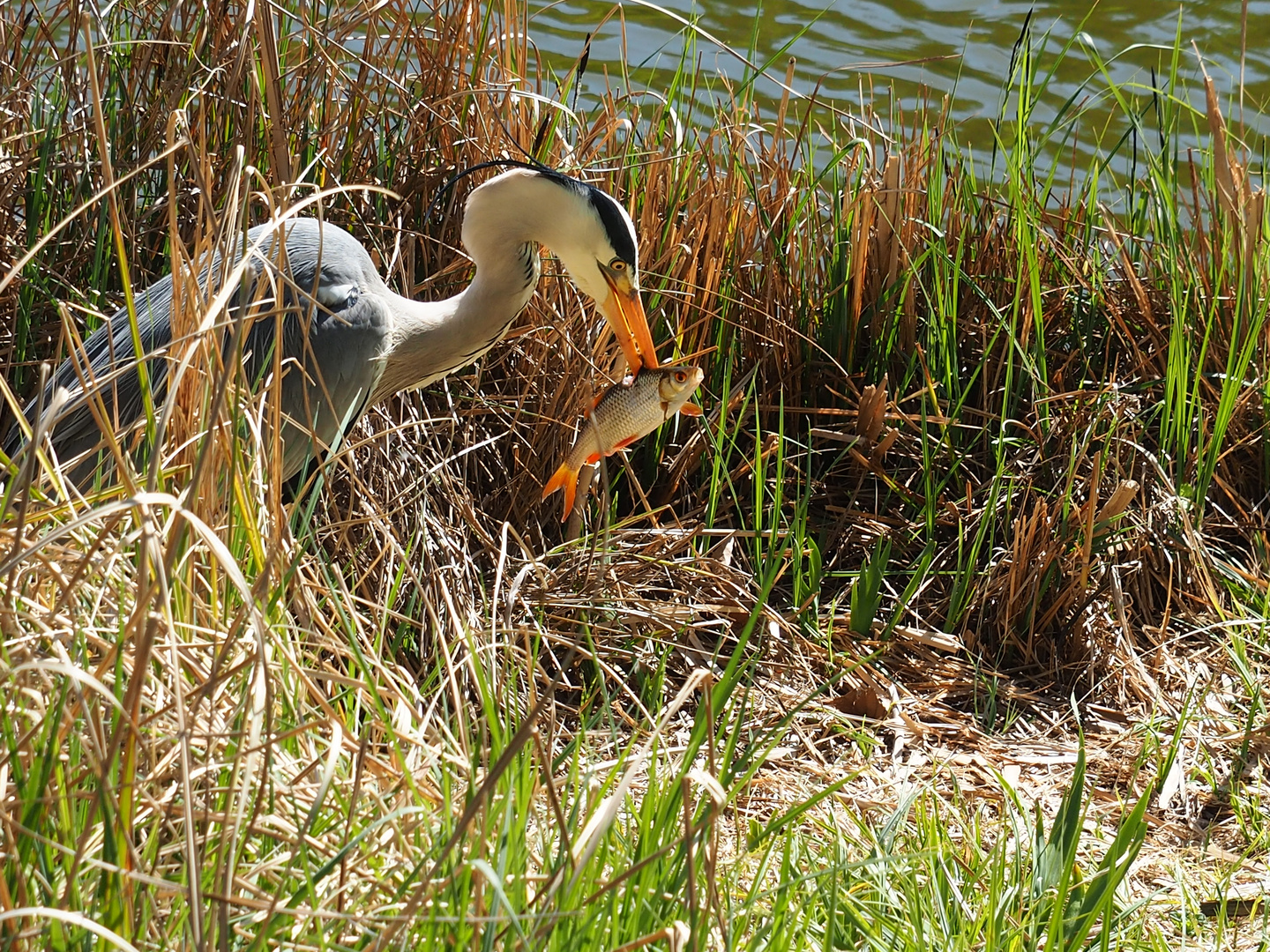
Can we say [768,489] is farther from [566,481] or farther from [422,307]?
[422,307]

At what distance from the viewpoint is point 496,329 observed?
9.23 feet

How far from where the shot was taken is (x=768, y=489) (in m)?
3.11

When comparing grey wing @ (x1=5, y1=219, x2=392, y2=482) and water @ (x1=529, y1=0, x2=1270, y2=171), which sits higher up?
water @ (x1=529, y1=0, x2=1270, y2=171)

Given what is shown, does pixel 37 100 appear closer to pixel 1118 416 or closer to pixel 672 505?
pixel 672 505

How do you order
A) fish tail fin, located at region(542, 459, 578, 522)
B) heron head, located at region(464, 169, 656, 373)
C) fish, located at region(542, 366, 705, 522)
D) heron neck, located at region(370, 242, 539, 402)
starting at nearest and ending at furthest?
fish, located at region(542, 366, 705, 522) < fish tail fin, located at region(542, 459, 578, 522) < heron head, located at region(464, 169, 656, 373) < heron neck, located at region(370, 242, 539, 402)

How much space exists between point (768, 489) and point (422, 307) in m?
0.94

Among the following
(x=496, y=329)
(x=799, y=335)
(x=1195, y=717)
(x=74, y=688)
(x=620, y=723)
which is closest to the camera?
(x=74, y=688)

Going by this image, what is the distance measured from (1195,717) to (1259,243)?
4.68ft

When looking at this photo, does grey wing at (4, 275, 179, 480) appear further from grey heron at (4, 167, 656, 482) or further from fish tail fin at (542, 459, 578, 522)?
fish tail fin at (542, 459, 578, 522)

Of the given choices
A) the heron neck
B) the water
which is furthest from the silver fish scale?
the water

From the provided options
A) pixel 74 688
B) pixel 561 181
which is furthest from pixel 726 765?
pixel 561 181

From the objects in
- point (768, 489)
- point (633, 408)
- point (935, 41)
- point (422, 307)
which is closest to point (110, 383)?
point (422, 307)

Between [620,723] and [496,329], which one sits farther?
[496,329]

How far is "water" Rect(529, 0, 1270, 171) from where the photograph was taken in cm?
627
